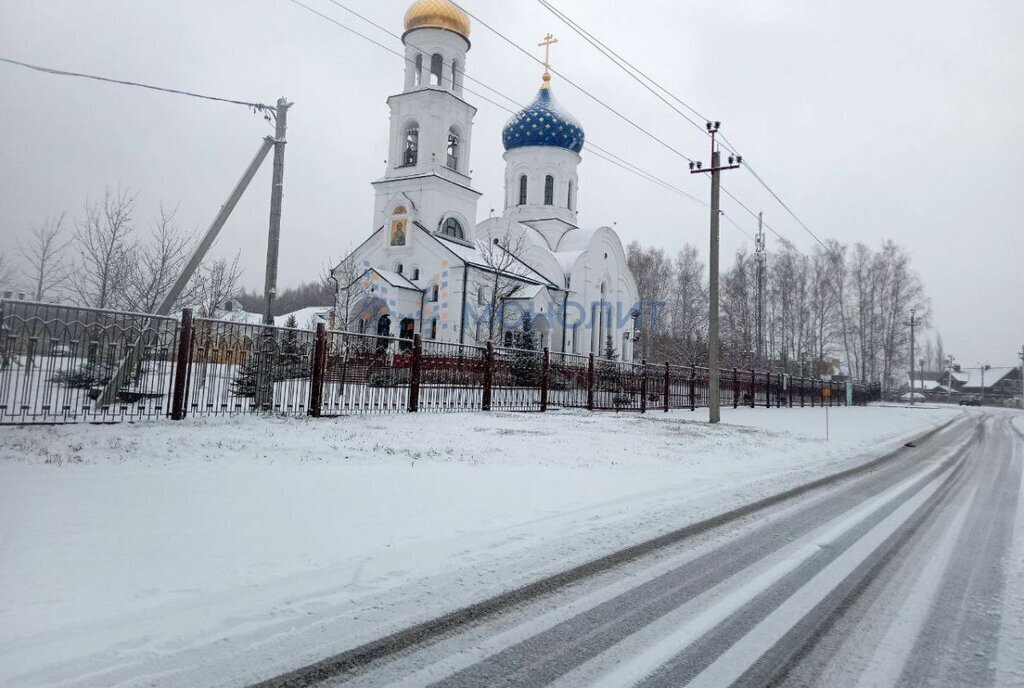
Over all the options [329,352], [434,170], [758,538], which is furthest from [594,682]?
[434,170]

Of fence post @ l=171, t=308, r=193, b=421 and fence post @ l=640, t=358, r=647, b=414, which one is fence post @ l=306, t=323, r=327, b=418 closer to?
fence post @ l=171, t=308, r=193, b=421

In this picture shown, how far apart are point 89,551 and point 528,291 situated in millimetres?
27332

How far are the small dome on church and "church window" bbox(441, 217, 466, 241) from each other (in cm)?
858

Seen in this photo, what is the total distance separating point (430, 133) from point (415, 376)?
21.5 m

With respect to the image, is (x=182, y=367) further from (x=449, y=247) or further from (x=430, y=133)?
(x=430, y=133)

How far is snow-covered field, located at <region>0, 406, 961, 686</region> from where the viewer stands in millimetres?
2465

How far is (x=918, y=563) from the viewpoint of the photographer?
157 inches

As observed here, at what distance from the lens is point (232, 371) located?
29.1ft

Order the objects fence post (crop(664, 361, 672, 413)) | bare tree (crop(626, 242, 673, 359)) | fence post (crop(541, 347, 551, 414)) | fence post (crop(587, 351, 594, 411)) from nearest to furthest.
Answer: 1. fence post (crop(541, 347, 551, 414))
2. fence post (crop(587, 351, 594, 411))
3. fence post (crop(664, 361, 672, 413))
4. bare tree (crop(626, 242, 673, 359))

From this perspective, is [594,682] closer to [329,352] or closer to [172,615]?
[172,615]

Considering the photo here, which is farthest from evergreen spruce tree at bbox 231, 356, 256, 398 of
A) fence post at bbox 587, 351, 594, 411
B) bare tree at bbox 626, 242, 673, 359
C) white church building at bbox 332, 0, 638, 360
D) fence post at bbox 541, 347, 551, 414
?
bare tree at bbox 626, 242, 673, 359

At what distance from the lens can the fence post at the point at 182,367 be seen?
26.8 ft

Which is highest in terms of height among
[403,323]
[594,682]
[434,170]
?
[434,170]

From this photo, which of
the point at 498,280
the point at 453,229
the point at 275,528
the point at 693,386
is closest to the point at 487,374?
the point at 275,528
